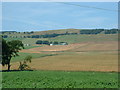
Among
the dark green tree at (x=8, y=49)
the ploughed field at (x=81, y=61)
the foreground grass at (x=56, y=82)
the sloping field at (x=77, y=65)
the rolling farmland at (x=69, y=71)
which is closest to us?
the foreground grass at (x=56, y=82)

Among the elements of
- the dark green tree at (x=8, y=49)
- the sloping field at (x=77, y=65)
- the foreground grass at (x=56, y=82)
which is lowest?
the sloping field at (x=77, y=65)

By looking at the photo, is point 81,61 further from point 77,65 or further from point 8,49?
point 8,49

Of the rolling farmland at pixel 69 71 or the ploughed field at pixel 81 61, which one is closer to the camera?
the rolling farmland at pixel 69 71

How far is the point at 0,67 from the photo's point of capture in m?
47.8

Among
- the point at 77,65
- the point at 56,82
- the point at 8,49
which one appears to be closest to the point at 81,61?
the point at 77,65

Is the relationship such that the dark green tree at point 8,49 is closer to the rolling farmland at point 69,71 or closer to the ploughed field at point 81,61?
the rolling farmland at point 69,71

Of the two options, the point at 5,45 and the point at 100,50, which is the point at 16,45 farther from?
the point at 100,50

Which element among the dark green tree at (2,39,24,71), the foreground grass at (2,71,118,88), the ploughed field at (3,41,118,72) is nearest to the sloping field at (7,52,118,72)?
the ploughed field at (3,41,118,72)

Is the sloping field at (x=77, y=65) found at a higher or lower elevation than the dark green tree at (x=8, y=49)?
lower

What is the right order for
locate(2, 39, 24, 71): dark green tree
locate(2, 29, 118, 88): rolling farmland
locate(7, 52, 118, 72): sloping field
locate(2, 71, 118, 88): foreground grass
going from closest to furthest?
locate(2, 71, 118, 88): foreground grass → locate(2, 29, 118, 88): rolling farmland → locate(7, 52, 118, 72): sloping field → locate(2, 39, 24, 71): dark green tree

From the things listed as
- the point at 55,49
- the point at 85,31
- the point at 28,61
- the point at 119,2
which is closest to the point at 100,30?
the point at 85,31

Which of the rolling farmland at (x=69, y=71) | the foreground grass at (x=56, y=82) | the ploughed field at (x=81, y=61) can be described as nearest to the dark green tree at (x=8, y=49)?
the rolling farmland at (x=69, y=71)

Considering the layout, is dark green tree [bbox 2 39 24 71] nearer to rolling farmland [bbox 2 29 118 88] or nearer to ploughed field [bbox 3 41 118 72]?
rolling farmland [bbox 2 29 118 88]

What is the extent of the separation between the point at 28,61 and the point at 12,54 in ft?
19.4
